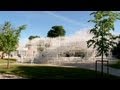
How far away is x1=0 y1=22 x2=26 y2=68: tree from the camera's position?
53.8 ft

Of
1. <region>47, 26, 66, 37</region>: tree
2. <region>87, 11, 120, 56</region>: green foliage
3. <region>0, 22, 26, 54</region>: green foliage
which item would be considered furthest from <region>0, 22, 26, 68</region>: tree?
<region>47, 26, 66, 37</region>: tree

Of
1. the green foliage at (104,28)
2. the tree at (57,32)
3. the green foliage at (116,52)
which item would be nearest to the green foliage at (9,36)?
the green foliage at (104,28)

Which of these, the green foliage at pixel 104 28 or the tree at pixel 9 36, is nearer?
the green foliage at pixel 104 28

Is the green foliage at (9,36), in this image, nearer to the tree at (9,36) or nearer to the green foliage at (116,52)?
the tree at (9,36)

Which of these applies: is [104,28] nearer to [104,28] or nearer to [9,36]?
[104,28]

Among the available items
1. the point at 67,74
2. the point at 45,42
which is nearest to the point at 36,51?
the point at 45,42

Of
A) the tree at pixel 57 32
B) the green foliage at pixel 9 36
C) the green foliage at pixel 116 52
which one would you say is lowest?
the green foliage at pixel 116 52

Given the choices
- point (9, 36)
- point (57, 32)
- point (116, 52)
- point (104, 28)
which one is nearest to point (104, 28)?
point (104, 28)

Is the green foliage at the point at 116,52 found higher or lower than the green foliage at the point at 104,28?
lower

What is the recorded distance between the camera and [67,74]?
13.7 meters

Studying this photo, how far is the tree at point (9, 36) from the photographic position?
53.8ft

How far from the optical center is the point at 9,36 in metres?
16.4
